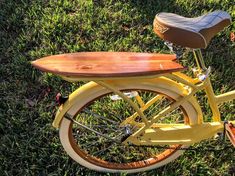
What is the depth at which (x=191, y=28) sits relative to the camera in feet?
7.16

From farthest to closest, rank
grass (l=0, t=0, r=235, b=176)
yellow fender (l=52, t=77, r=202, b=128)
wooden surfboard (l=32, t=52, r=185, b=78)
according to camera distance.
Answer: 1. grass (l=0, t=0, r=235, b=176)
2. yellow fender (l=52, t=77, r=202, b=128)
3. wooden surfboard (l=32, t=52, r=185, b=78)

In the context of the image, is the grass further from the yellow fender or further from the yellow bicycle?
the yellow fender

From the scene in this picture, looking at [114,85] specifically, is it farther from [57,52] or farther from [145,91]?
[57,52]

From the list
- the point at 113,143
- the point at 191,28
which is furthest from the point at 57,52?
the point at 191,28

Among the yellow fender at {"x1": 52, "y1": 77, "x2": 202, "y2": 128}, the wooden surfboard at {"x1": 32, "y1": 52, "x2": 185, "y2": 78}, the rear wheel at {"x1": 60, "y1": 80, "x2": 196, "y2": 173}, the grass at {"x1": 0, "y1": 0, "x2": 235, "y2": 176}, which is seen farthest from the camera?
the grass at {"x1": 0, "y1": 0, "x2": 235, "y2": 176}

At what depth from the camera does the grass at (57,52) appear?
2938 mm

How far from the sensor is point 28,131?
3.12m

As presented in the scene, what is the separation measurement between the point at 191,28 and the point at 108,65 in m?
0.50

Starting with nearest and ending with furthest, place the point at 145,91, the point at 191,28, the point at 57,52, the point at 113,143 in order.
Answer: the point at 191,28 < the point at 145,91 < the point at 113,143 < the point at 57,52

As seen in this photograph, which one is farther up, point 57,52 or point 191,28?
point 191,28

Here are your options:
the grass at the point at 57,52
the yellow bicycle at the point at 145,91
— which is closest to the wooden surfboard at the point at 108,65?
the yellow bicycle at the point at 145,91

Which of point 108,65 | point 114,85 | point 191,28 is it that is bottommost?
point 114,85

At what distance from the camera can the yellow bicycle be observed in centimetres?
219

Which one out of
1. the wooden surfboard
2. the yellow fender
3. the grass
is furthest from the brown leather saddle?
the grass
